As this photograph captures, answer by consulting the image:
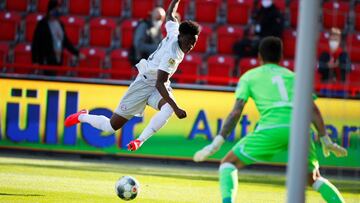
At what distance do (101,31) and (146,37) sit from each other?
2.17 m

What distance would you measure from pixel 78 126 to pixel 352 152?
4.64 metres

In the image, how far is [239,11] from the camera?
1953cm

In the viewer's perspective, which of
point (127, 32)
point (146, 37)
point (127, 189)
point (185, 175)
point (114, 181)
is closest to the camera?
point (127, 189)

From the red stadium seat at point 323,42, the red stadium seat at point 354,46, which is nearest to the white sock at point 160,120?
the red stadium seat at point 354,46

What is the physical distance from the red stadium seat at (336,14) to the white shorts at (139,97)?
613cm

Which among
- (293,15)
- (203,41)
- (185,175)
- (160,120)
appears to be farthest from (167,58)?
(293,15)

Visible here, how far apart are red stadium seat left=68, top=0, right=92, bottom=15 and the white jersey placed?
8477mm

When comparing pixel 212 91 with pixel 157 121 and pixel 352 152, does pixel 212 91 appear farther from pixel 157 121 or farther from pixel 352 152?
pixel 157 121

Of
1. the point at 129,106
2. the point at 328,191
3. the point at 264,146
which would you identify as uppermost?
the point at 264,146

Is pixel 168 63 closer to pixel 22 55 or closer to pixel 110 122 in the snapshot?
pixel 110 122

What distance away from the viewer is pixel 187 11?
64.2 ft

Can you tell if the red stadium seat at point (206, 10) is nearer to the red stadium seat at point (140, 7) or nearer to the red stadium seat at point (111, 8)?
the red stadium seat at point (140, 7)

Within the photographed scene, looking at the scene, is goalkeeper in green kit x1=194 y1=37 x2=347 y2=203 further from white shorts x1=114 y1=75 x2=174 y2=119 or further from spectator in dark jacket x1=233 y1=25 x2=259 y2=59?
spectator in dark jacket x1=233 y1=25 x2=259 y2=59

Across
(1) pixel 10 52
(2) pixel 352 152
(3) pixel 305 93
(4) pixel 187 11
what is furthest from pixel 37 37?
(3) pixel 305 93
